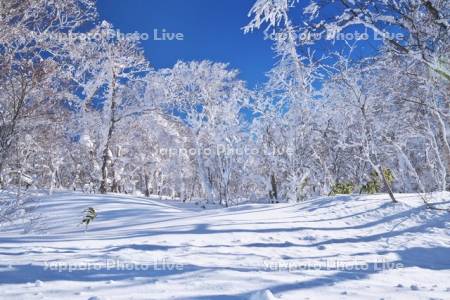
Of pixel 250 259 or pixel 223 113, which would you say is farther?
pixel 223 113

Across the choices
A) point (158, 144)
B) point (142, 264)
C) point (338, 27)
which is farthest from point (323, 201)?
point (158, 144)

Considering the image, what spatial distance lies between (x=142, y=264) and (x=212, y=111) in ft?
60.0

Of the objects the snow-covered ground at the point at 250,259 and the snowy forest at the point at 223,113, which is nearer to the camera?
the snow-covered ground at the point at 250,259

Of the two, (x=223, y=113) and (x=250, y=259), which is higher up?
(x=223, y=113)

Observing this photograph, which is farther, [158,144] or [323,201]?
[158,144]

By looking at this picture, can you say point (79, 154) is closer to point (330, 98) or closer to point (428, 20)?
point (330, 98)

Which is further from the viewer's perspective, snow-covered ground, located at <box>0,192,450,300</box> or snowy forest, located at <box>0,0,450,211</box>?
snowy forest, located at <box>0,0,450,211</box>

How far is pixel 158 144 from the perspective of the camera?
34281 millimetres

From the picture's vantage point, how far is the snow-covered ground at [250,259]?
4086 mm

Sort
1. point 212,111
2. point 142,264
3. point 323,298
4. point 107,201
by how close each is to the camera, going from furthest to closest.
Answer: point 212,111, point 107,201, point 142,264, point 323,298

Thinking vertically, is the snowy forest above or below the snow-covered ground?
above

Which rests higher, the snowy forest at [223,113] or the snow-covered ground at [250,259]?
the snowy forest at [223,113]

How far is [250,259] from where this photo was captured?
5.74 metres

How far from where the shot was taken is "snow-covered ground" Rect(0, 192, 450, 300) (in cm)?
409
